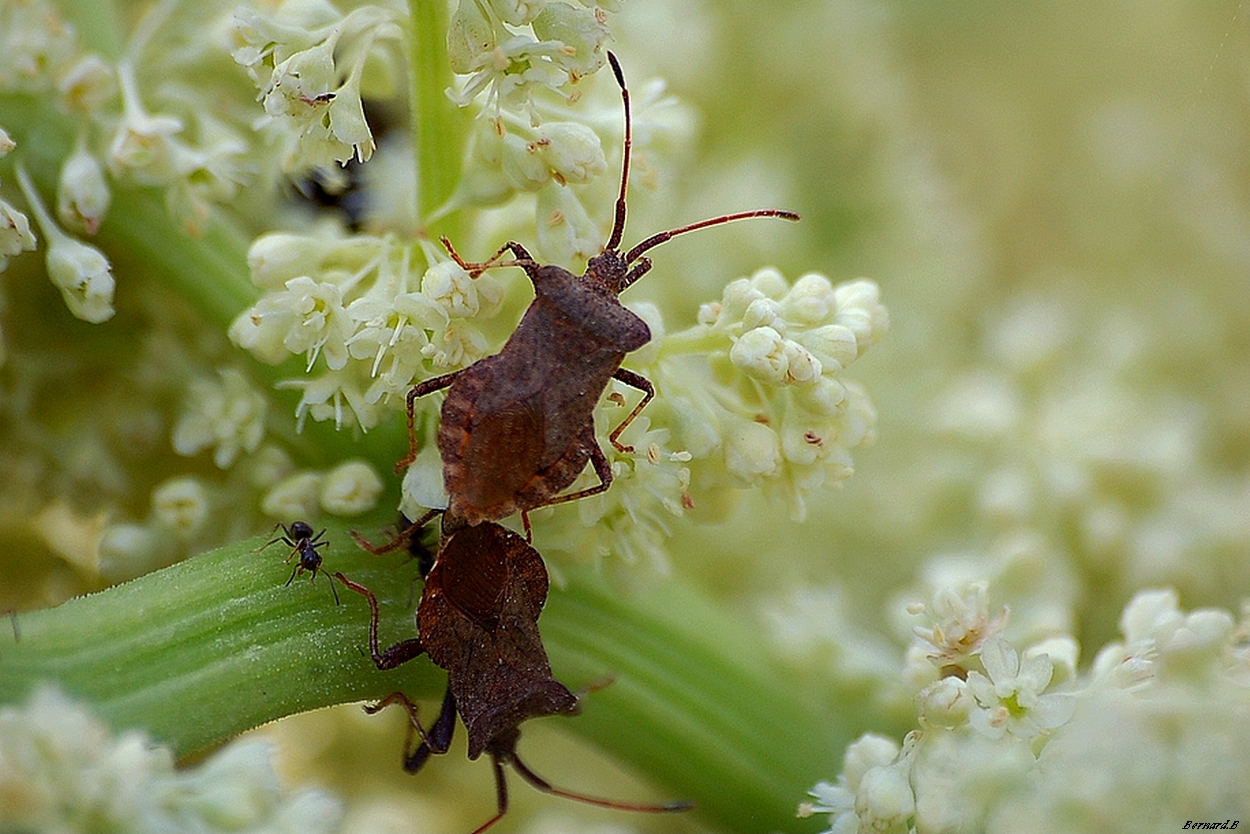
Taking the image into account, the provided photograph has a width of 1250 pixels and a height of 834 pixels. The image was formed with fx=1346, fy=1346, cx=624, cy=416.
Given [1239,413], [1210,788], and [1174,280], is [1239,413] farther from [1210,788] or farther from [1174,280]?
[1210,788]

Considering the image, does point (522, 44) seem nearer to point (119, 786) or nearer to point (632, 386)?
point (632, 386)

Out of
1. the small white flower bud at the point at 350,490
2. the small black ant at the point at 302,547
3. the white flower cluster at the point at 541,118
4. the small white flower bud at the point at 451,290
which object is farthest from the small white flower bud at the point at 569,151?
the small black ant at the point at 302,547

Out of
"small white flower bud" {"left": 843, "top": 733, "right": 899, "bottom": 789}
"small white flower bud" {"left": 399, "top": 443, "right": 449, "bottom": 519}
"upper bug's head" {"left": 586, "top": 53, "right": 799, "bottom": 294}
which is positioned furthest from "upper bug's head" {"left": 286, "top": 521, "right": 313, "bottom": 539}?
"small white flower bud" {"left": 843, "top": 733, "right": 899, "bottom": 789}

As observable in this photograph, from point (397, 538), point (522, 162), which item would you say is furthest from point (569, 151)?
point (397, 538)

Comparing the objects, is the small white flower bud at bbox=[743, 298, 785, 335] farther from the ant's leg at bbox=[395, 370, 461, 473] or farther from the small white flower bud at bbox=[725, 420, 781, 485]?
the ant's leg at bbox=[395, 370, 461, 473]

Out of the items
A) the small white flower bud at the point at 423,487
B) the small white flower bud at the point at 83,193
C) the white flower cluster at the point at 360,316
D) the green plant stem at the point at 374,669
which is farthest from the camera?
the small white flower bud at the point at 83,193

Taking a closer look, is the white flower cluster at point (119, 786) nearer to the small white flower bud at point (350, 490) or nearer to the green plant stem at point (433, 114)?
the small white flower bud at point (350, 490)
